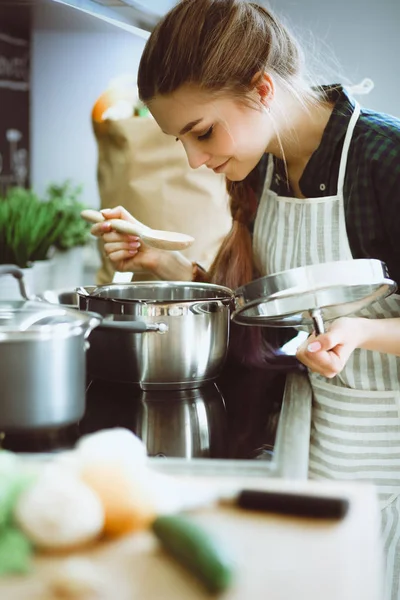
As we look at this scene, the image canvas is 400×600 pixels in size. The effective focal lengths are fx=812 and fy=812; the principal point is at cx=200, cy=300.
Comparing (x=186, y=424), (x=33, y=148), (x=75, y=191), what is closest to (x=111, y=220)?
(x=186, y=424)

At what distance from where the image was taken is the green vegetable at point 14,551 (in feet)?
2.02

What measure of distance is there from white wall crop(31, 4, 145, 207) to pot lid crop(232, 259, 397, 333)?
1857 millimetres

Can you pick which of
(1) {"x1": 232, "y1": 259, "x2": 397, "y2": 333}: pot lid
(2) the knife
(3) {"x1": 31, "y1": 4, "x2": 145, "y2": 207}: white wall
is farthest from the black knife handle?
(3) {"x1": 31, "y1": 4, "x2": 145, "y2": 207}: white wall

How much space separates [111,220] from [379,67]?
44.5 inches

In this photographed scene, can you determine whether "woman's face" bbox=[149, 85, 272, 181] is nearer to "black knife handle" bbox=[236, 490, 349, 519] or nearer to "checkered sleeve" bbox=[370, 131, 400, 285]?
"checkered sleeve" bbox=[370, 131, 400, 285]

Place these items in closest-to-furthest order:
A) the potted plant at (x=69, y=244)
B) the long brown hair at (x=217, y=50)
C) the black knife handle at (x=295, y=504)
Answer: the black knife handle at (x=295, y=504) → the long brown hair at (x=217, y=50) → the potted plant at (x=69, y=244)

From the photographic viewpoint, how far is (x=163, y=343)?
1.15 meters

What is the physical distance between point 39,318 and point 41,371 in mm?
73

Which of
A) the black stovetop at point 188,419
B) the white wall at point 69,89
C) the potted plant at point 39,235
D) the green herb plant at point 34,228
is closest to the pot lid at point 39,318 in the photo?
the black stovetop at point 188,419

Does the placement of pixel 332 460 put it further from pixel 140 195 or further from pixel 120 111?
pixel 120 111

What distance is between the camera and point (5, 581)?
61 centimetres

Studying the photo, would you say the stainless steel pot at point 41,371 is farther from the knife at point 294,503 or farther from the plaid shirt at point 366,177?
the plaid shirt at point 366,177

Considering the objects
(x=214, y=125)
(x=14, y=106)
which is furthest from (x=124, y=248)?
Result: (x=14, y=106)

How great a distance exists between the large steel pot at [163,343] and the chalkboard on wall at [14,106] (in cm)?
199
